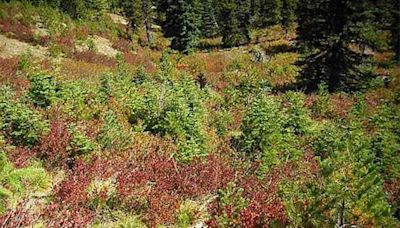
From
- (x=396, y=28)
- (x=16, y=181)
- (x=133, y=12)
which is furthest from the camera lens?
(x=133, y=12)

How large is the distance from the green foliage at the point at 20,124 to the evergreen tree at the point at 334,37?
15.2 meters

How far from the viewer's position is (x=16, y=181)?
3.70 metres

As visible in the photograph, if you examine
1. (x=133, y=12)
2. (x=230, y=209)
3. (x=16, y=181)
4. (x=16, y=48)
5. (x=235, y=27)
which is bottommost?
(x=235, y=27)

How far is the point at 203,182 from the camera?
720 cm

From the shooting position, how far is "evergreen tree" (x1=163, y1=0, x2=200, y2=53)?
4338 centimetres

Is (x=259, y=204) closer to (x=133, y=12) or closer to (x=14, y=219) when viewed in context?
(x=14, y=219)

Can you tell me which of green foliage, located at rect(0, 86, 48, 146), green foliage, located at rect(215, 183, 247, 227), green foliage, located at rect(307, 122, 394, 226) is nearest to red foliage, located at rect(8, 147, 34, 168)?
green foliage, located at rect(0, 86, 48, 146)

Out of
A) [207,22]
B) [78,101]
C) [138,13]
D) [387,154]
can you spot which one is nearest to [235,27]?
[207,22]

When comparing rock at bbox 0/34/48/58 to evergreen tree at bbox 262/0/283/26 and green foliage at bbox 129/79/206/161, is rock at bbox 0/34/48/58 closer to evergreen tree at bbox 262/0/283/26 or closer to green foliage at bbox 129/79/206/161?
green foliage at bbox 129/79/206/161

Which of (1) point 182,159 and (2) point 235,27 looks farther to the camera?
(2) point 235,27

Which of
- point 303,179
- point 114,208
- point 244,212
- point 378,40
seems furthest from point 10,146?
point 378,40

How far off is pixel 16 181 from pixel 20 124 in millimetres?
4201

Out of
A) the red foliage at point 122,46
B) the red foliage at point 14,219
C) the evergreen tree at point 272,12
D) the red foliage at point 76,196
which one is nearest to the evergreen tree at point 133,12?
the red foliage at point 122,46

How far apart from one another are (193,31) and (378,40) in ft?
87.5
